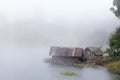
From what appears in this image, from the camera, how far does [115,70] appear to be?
3800 cm

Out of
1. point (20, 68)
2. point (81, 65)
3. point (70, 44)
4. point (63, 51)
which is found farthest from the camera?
point (70, 44)

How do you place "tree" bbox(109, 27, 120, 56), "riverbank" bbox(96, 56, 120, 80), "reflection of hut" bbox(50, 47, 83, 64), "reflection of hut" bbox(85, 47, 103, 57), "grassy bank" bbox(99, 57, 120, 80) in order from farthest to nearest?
"reflection of hut" bbox(85, 47, 103, 57)
"reflection of hut" bbox(50, 47, 83, 64)
"tree" bbox(109, 27, 120, 56)
"riverbank" bbox(96, 56, 120, 80)
"grassy bank" bbox(99, 57, 120, 80)

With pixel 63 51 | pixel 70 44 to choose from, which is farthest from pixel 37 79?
pixel 70 44

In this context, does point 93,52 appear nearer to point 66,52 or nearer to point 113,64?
point 66,52

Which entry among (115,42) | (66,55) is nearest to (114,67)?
(115,42)

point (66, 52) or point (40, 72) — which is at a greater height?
point (66, 52)

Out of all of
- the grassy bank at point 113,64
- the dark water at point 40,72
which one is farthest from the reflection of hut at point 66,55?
the dark water at point 40,72

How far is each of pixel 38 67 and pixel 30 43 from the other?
2768 centimetres

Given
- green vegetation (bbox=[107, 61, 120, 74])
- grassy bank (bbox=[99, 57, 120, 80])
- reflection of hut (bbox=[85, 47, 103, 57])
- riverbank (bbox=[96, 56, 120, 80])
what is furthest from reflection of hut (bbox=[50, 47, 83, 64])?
green vegetation (bbox=[107, 61, 120, 74])

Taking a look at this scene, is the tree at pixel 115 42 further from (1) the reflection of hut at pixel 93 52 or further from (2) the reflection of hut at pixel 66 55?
(2) the reflection of hut at pixel 66 55

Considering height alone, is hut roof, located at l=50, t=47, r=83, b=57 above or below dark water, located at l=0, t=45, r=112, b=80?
above

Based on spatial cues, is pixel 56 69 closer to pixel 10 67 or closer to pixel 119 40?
pixel 10 67

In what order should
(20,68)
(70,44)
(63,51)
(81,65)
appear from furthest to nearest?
(70,44), (63,51), (81,65), (20,68)

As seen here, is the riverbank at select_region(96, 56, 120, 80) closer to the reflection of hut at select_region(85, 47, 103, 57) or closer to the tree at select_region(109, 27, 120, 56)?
the tree at select_region(109, 27, 120, 56)
